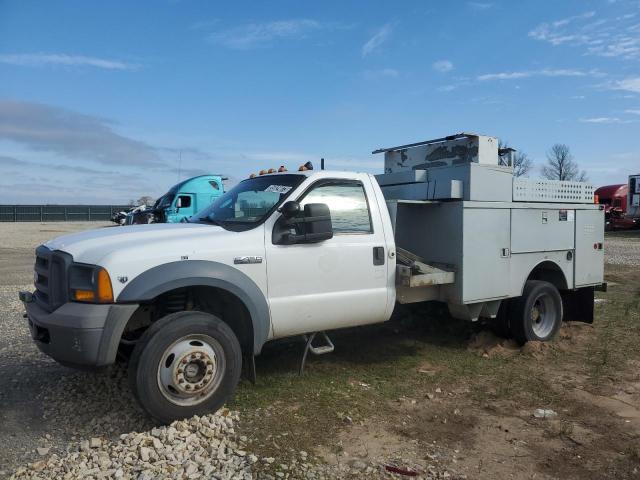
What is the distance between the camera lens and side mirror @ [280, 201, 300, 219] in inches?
179

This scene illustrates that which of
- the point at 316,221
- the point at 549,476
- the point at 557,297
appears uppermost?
the point at 316,221

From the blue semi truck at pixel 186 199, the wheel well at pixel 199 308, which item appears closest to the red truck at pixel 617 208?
the blue semi truck at pixel 186 199

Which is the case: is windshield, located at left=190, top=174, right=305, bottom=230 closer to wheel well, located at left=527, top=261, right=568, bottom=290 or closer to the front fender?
the front fender

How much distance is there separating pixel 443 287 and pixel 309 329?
70.9 inches

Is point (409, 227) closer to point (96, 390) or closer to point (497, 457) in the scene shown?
point (497, 457)

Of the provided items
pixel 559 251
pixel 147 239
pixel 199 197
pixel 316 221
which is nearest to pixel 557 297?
pixel 559 251

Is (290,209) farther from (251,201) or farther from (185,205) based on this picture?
(185,205)

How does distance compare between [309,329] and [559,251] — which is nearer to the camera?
[309,329]

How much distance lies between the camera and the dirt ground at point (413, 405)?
3791mm

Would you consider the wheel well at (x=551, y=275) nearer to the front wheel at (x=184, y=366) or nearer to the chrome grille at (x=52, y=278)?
the front wheel at (x=184, y=366)

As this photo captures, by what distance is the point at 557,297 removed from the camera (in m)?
6.75

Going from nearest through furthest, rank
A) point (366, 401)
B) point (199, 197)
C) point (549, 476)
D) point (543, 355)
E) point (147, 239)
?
point (549, 476) → point (147, 239) → point (366, 401) → point (543, 355) → point (199, 197)

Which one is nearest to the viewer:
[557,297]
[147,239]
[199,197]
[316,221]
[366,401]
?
[147,239]

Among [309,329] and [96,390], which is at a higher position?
[309,329]
